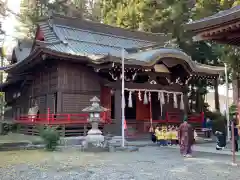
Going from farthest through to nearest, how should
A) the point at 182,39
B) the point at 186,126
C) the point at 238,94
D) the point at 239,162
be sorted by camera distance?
1. the point at 182,39
2. the point at 238,94
3. the point at 186,126
4. the point at 239,162

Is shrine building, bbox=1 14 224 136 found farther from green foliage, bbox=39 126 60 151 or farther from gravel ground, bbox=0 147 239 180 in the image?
gravel ground, bbox=0 147 239 180

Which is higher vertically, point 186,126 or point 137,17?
point 137,17

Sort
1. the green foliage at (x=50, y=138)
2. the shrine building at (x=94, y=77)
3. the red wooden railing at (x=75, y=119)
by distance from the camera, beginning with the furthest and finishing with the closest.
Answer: the shrine building at (x=94, y=77)
the red wooden railing at (x=75, y=119)
the green foliage at (x=50, y=138)

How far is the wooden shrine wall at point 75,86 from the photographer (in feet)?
53.8

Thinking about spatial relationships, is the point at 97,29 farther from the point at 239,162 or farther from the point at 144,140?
the point at 239,162

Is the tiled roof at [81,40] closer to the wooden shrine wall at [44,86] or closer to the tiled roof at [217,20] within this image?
the wooden shrine wall at [44,86]

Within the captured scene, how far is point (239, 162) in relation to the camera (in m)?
9.05

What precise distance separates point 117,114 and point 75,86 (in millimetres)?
2734

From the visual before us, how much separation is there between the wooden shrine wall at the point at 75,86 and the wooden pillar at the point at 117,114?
1.34 metres

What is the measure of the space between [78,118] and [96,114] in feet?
9.39

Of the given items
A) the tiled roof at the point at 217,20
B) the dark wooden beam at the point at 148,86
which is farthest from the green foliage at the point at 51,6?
the tiled roof at the point at 217,20

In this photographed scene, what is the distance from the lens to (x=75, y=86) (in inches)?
661

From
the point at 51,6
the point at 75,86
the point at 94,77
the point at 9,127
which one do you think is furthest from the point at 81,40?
the point at 51,6

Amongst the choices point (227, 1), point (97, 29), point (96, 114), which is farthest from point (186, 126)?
point (97, 29)
